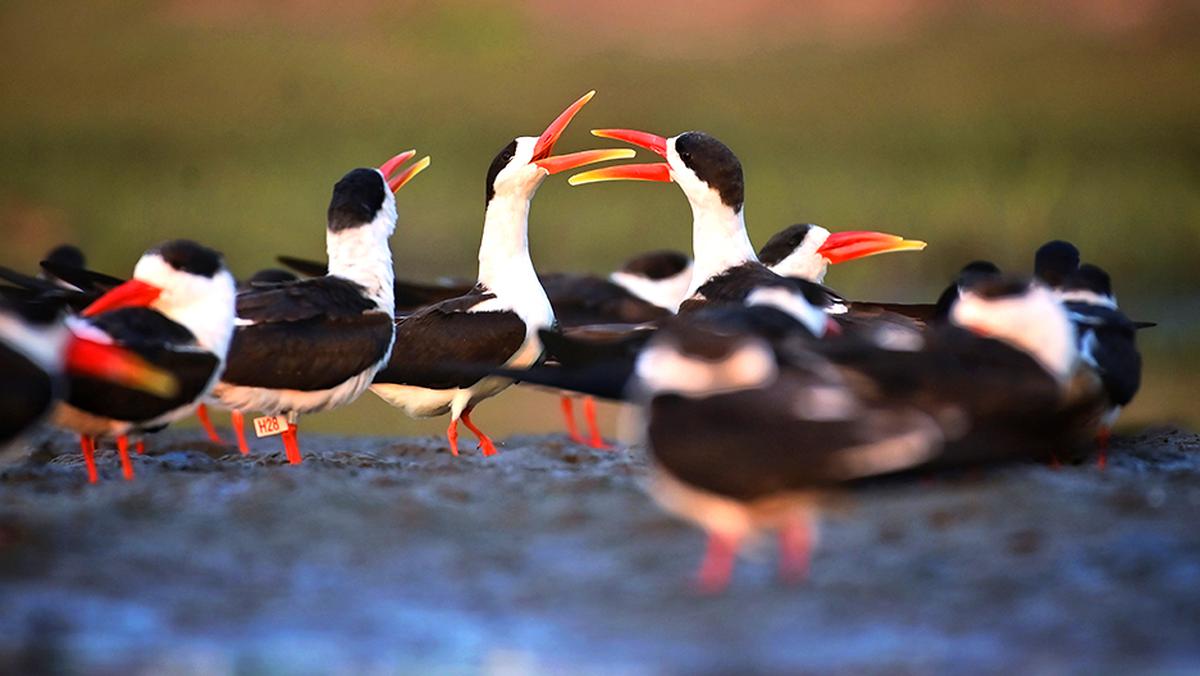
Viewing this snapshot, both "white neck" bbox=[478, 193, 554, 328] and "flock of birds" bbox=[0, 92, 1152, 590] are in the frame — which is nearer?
"flock of birds" bbox=[0, 92, 1152, 590]

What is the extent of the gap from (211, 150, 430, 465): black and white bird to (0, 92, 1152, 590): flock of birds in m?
0.01

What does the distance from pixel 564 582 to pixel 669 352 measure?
868mm

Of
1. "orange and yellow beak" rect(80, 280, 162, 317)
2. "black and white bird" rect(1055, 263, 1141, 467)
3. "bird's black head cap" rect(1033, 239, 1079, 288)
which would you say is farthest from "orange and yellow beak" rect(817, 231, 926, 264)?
"orange and yellow beak" rect(80, 280, 162, 317)

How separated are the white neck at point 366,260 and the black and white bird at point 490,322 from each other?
327 millimetres

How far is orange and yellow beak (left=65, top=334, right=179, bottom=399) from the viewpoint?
306 inches

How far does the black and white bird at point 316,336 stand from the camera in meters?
9.16

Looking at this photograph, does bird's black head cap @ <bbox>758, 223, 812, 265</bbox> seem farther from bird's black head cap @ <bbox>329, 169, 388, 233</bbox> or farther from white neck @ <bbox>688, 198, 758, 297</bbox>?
bird's black head cap @ <bbox>329, 169, 388, 233</bbox>

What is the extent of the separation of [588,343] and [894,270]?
1053cm

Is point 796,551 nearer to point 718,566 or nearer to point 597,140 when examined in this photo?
point 718,566

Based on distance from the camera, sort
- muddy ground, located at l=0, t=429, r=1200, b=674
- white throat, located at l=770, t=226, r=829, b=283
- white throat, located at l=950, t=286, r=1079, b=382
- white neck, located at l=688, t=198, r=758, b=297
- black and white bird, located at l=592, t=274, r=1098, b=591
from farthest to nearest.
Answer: white throat, located at l=770, t=226, r=829, b=283 < white neck, located at l=688, t=198, r=758, b=297 < white throat, located at l=950, t=286, r=1079, b=382 < black and white bird, located at l=592, t=274, r=1098, b=591 < muddy ground, located at l=0, t=429, r=1200, b=674

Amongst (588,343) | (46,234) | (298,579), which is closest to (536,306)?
(588,343)

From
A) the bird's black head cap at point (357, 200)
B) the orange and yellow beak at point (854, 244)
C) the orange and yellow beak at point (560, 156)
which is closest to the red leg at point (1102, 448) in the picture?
the orange and yellow beak at point (854, 244)

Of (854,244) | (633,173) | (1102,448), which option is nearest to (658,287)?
(854,244)

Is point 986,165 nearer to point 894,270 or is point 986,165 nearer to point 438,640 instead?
point 894,270
